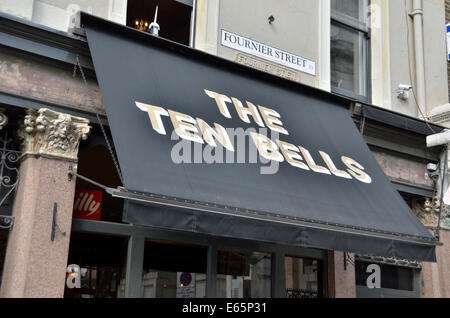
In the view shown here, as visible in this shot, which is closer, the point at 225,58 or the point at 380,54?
the point at 225,58

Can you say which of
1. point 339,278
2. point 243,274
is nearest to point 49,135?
point 243,274

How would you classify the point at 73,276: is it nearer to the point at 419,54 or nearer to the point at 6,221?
the point at 6,221

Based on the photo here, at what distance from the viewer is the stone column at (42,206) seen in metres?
6.23

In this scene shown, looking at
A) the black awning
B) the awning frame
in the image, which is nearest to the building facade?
the black awning

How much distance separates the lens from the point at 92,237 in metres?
7.79

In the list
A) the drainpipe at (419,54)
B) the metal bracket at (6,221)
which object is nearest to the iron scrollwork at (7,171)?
the metal bracket at (6,221)

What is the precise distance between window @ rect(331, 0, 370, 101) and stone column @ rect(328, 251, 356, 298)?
3.15 metres

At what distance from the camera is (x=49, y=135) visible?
22.0 ft

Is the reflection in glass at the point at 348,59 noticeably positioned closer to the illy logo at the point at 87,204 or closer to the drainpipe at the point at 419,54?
the drainpipe at the point at 419,54

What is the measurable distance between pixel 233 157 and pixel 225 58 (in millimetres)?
2235

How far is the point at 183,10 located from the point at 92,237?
4.33m

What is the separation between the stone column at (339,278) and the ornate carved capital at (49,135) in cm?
463

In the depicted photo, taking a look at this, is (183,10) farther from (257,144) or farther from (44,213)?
(44,213)

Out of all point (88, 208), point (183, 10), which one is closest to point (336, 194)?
point (88, 208)
